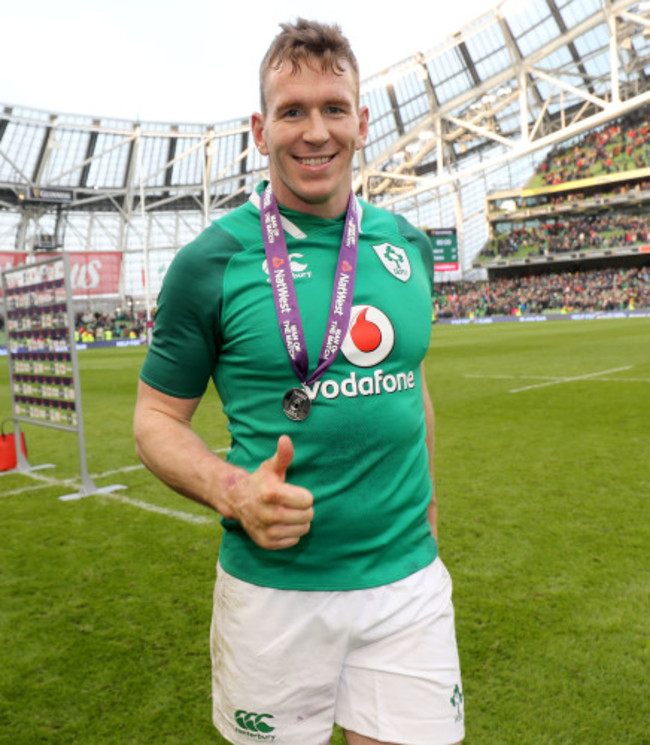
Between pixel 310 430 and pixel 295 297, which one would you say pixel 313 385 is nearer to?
pixel 310 430

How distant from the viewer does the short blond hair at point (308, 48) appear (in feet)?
4.97

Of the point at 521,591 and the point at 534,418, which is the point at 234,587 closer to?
the point at 521,591

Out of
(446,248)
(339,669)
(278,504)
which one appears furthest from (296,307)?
(446,248)

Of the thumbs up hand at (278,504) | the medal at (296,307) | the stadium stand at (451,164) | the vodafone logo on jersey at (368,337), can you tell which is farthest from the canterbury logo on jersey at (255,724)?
the stadium stand at (451,164)

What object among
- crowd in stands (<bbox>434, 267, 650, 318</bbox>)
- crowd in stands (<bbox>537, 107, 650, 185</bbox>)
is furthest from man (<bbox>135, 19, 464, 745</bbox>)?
crowd in stands (<bbox>537, 107, 650, 185</bbox>)

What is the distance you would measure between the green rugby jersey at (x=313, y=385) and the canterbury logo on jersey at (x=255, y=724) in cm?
30

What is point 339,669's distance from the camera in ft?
4.97

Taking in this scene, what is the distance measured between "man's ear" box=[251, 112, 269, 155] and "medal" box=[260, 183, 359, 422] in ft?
0.52

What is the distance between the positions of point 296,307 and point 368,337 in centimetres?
18

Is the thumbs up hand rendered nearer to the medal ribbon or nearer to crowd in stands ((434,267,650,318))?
the medal ribbon

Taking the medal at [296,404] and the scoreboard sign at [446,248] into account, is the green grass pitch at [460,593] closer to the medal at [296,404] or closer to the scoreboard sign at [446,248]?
the medal at [296,404]

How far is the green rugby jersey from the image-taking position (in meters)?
1.50

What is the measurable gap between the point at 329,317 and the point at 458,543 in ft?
9.99

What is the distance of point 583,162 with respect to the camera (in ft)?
173
